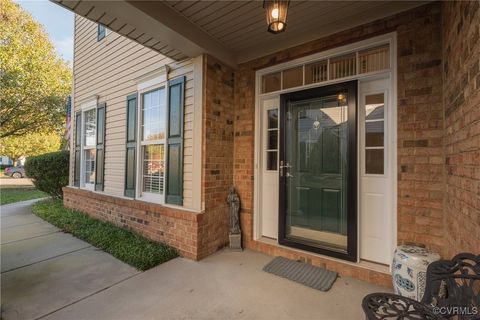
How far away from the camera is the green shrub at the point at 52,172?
6449 mm

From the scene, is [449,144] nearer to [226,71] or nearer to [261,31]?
[261,31]

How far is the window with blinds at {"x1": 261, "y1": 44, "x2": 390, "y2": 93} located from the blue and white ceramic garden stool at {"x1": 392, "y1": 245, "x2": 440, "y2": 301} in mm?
1794

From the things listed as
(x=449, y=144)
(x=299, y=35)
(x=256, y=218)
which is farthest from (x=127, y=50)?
(x=449, y=144)

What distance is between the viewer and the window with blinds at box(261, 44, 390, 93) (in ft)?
8.10

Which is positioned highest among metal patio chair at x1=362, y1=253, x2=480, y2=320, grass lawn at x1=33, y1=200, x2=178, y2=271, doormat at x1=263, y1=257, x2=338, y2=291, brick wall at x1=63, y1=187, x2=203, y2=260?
metal patio chair at x1=362, y1=253, x2=480, y2=320

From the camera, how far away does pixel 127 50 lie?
4.29 meters

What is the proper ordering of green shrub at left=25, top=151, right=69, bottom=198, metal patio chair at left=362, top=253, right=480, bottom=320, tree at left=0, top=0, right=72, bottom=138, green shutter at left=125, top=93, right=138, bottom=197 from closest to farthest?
metal patio chair at left=362, top=253, right=480, bottom=320, green shutter at left=125, top=93, right=138, bottom=197, green shrub at left=25, top=151, right=69, bottom=198, tree at left=0, top=0, right=72, bottom=138

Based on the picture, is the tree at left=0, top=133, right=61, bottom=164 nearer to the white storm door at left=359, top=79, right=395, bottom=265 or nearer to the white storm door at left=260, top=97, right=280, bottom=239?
the white storm door at left=260, top=97, right=280, bottom=239

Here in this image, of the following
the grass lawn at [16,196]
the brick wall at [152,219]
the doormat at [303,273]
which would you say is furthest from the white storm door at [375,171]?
the grass lawn at [16,196]

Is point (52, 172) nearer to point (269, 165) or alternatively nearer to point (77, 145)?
point (77, 145)

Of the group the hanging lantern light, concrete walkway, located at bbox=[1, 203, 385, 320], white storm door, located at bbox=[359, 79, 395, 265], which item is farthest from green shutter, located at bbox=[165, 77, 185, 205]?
white storm door, located at bbox=[359, 79, 395, 265]

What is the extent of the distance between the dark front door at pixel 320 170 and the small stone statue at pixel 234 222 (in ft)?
1.95

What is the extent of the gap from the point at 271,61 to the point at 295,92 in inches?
22.7

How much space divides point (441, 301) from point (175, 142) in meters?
3.07
